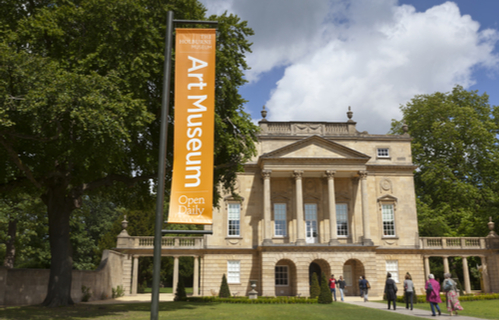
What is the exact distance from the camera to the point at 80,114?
15133 mm

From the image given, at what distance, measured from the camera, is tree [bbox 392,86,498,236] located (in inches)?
1725

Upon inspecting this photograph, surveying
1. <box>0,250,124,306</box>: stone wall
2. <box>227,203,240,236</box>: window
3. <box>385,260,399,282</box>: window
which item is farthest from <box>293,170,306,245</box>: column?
<box>0,250,124,306</box>: stone wall

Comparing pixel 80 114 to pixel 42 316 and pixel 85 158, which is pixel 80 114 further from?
pixel 42 316

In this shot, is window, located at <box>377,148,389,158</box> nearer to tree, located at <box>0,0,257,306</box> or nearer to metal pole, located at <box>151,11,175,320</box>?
tree, located at <box>0,0,257,306</box>

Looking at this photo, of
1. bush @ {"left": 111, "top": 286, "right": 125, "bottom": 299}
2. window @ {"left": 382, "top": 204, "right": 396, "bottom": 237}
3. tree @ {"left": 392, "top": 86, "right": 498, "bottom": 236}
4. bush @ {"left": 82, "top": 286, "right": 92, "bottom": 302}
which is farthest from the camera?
tree @ {"left": 392, "top": 86, "right": 498, "bottom": 236}

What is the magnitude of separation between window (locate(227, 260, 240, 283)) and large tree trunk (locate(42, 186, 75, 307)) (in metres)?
20.1

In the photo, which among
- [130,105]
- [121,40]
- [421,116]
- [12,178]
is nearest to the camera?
[130,105]

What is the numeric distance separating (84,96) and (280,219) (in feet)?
90.8

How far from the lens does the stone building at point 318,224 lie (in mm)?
37688

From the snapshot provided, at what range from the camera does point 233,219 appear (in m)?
40.2

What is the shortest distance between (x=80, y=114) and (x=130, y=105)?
Result: 235 centimetres

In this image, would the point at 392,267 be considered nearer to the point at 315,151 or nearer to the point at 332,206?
the point at 332,206

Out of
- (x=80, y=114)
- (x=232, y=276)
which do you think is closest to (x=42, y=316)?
(x=80, y=114)

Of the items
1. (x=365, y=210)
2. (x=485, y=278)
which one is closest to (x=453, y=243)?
(x=485, y=278)
